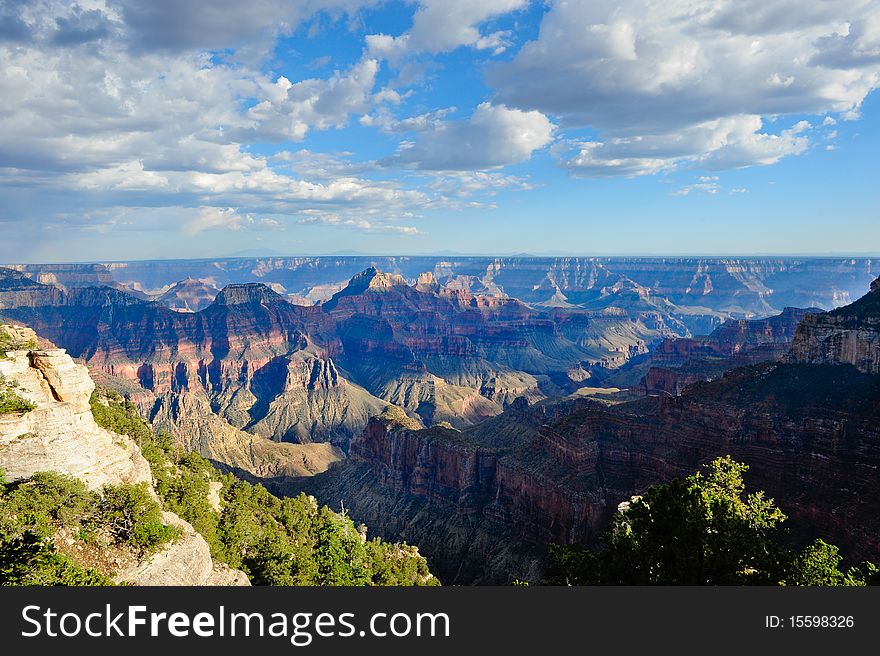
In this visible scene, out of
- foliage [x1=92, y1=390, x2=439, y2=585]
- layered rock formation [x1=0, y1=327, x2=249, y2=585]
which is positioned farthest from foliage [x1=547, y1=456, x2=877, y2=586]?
foliage [x1=92, y1=390, x2=439, y2=585]

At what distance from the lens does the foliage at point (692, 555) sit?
92.0 ft

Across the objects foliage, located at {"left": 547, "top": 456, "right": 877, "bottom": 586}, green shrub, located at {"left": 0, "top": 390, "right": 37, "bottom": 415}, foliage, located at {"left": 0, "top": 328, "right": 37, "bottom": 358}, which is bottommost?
foliage, located at {"left": 547, "top": 456, "right": 877, "bottom": 586}

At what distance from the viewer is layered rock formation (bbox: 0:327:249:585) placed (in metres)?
34.9

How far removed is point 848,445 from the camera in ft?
229

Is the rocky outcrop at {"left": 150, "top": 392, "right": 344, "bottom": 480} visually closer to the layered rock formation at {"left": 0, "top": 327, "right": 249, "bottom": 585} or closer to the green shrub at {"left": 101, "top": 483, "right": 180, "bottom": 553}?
the layered rock formation at {"left": 0, "top": 327, "right": 249, "bottom": 585}

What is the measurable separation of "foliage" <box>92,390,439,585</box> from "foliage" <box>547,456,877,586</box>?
91.2ft

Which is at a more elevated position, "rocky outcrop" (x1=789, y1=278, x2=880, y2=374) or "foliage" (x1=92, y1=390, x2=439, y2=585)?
"rocky outcrop" (x1=789, y1=278, x2=880, y2=374)

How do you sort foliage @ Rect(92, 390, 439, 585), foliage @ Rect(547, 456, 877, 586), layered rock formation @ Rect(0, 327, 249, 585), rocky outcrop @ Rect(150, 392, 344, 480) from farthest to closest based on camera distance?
rocky outcrop @ Rect(150, 392, 344, 480)
foliage @ Rect(92, 390, 439, 585)
layered rock formation @ Rect(0, 327, 249, 585)
foliage @ Rect(547, 456, 877, 586)

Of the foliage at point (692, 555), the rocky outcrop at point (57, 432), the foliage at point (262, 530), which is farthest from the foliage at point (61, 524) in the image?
the foliage at point (692, 555)

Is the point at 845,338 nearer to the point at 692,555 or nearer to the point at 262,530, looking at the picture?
the point at 692,555

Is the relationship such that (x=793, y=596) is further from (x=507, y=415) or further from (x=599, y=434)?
(x=507, y=415)

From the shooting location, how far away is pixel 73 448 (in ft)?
129

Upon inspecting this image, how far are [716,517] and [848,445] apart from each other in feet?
178

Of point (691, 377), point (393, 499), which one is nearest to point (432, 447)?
point (393, 499)
